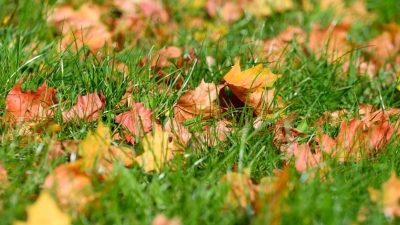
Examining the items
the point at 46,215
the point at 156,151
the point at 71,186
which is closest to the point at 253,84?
the point at 156,151

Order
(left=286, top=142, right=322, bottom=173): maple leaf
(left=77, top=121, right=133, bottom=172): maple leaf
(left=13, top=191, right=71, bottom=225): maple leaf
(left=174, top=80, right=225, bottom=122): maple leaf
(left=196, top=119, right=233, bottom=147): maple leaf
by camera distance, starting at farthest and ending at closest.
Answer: (left=174, top=80, right=225, bottom=122): maple leaf < (left=196, top=119, right=233, bottom=147): maple leaf < (left=286, top=142, right=322, bottom=173): maple leaf < (left=77, top=121, right=133, bottom=172): maple leaf < (left=13, top=191, right=71, bottom=225): maple leaf

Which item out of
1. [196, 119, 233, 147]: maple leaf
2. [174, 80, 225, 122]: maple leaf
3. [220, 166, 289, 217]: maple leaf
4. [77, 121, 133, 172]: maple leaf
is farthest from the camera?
[174, 80, 225, 122]: maple leaf

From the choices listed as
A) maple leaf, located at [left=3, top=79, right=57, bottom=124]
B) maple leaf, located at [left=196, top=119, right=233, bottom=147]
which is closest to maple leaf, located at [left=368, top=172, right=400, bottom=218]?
maple leaf, located at [left=196, top=119, right=233, bottom=147]

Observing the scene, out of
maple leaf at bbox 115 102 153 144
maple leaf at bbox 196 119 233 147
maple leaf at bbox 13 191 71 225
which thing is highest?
maple leaf at bbox 13 191 71 225

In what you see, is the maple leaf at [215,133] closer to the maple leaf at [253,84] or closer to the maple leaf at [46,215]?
the maple leaf at [253,84]

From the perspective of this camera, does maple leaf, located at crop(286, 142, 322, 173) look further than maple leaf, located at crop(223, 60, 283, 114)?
No

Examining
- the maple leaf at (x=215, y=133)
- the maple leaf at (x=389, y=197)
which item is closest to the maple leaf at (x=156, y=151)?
the maple leaf at (x=215, y=133)

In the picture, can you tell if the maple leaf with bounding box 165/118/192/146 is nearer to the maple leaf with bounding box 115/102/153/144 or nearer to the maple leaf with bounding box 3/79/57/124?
the maple leaf with bounding box 115/102/153/144

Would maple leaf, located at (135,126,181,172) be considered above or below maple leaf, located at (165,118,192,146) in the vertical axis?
above
